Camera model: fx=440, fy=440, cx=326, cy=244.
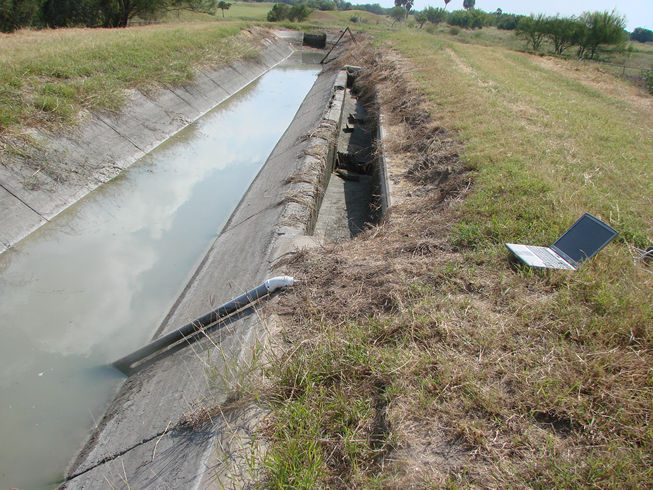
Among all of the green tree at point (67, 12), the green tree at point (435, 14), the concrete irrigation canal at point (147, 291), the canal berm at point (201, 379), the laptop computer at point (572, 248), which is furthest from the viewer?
the green tree at point (435, 14)

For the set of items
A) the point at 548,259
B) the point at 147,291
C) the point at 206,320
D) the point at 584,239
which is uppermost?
the point at 584,239

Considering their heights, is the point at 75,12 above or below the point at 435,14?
below

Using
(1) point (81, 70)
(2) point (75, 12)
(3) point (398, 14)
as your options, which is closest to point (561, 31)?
(2) point (75, 12)

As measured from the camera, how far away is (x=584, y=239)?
3.48 meters

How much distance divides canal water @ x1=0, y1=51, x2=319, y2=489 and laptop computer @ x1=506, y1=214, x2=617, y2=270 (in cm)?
351

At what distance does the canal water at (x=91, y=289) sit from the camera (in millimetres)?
3230

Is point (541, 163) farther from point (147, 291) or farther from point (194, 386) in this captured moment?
point (147, 291)

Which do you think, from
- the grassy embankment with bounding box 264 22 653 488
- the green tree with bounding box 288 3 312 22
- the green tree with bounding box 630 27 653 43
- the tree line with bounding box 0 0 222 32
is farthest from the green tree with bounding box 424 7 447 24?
the grassy embankment with bounding box 264 22 653 488

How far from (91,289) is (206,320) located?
1769 mm

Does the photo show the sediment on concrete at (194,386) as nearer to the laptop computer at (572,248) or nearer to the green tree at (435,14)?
the laptop computer at (572,248)

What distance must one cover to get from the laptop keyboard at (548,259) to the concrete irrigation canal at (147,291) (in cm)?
229

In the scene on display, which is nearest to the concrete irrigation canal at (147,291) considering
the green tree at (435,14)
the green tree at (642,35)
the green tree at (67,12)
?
the green tree at (67,12)

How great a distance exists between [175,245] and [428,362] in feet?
13.9

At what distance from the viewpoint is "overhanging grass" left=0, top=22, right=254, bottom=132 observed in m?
6.78
